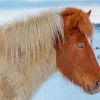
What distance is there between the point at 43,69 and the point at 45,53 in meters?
0.07

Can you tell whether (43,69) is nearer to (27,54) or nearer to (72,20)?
(27,54)

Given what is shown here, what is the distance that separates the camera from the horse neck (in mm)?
1595

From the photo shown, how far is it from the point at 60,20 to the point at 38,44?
0.16m

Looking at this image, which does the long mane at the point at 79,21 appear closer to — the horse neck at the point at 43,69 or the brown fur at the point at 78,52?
the brown fur at the point at 78,52

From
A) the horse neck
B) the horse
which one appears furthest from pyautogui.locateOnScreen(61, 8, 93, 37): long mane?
the horse neck

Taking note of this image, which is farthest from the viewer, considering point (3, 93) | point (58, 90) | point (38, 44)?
point (58, 90)

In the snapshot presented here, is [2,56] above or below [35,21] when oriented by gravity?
below

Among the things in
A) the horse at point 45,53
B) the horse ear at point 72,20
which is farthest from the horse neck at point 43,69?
the horse ear at point 72,20

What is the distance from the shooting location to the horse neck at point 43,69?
1595mm

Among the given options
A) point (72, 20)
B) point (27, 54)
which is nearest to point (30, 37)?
point (27, 54)

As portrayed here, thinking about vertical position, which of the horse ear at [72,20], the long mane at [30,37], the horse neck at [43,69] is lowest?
the horse neck at [43,69]

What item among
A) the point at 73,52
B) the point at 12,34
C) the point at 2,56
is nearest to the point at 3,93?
the point at 2,56

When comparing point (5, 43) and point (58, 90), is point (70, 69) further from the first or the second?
point (58, 90)

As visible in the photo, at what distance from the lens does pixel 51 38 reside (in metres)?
1.62
